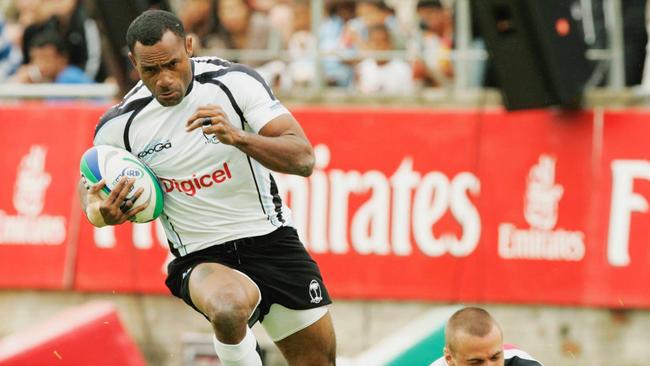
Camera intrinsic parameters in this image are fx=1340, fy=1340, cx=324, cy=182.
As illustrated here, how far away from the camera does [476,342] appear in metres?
6.64

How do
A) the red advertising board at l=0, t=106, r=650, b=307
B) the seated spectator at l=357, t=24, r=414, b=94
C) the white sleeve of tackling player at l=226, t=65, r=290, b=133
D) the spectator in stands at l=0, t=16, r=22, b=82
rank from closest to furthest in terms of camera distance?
the white sleeve of tackling player at l=226, t=65, r=290, b=133 → the red advertising board at l=0, t=106, r=650, b=307 → the seated spectator at l=357, t=24, r=414, b=94 → the spectator in stands at l=0, t=16, r=22, b=82

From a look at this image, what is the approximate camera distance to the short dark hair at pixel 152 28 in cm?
680

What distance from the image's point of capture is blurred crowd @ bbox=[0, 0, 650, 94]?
11.8m

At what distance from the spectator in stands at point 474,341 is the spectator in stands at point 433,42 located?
518 centimetres

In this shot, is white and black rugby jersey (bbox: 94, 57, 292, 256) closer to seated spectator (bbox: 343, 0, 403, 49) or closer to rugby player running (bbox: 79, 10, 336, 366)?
rugby player running (bbox: 79, 10, 336, 366)

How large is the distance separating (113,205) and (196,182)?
0.51 meters

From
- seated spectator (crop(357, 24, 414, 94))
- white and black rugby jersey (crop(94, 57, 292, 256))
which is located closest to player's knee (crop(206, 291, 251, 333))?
white and black rugby jersey (crop(94, 57, 292, 256))

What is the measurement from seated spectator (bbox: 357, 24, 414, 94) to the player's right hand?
4.99 m

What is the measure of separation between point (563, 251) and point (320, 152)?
2.24 metres

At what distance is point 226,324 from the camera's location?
22.4 feet

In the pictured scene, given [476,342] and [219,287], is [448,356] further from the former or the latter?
[219,287]

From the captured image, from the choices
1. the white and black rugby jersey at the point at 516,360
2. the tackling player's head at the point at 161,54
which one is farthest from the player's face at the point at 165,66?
the white and black rugby jersey at the point at 516,360

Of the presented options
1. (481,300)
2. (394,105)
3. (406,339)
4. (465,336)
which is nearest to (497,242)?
(481,300)

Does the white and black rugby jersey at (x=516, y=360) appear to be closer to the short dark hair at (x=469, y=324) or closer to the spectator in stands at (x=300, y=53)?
the short dark hair at (x=469, y=324)
